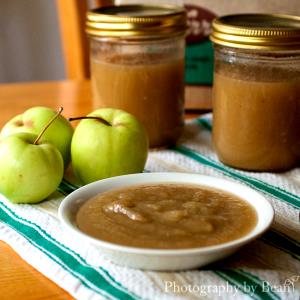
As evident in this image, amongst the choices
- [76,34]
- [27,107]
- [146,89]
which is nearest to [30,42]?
[76,34]

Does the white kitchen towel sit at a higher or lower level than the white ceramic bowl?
lower

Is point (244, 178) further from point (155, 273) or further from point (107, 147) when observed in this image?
point (155, 273)

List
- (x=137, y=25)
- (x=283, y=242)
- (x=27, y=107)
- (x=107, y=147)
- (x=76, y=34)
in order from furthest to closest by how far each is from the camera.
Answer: (x=76, y=34)
(x=27, y=107)
(x=137, y=25)
(x=107, y=147)
(x=283, y=242)

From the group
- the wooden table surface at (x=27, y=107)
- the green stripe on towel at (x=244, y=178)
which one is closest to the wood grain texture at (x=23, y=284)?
the wooden table surface at (x=27, y=107)

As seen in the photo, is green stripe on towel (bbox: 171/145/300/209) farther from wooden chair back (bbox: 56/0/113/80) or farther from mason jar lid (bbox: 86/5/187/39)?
wooden chair back (bbox: 56/0/113/80)

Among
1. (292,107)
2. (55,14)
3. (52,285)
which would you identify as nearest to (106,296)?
(52,285)

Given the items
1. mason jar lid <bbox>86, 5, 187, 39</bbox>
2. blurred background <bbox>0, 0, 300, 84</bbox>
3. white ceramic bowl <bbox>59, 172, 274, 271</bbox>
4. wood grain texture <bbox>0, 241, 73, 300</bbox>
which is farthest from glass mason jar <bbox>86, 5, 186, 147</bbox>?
blurred background <bbox>0, 0, 300, 84</bbox>

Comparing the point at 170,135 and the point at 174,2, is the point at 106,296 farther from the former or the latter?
the point at 174,2

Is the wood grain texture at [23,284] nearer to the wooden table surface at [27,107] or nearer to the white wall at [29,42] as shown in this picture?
the wooden table surface at [27,107]
